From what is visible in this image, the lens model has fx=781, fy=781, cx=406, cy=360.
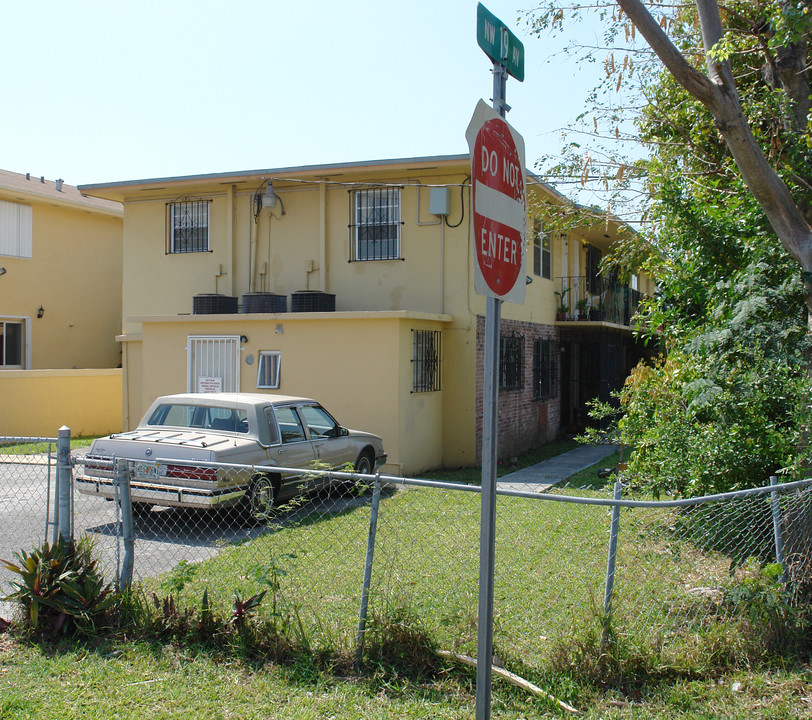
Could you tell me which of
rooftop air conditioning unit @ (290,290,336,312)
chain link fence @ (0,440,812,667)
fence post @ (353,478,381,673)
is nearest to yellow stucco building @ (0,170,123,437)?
rooftop air conditioning unit @ (290,290,336,312)

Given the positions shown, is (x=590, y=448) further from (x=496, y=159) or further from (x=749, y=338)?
(x=496, y=159)

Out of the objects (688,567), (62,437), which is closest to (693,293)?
(688,567)

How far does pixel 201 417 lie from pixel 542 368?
9.80 metres

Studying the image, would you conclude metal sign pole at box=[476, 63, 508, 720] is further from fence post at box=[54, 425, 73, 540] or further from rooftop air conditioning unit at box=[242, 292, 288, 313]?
rooftop air conditioning unit at box=[242, 292, 288, 313]

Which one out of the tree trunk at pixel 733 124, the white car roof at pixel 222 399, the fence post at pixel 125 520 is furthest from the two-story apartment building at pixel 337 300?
the fence post at pixel 125 520

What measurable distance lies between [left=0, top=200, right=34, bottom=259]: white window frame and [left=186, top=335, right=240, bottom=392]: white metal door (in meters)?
8.42

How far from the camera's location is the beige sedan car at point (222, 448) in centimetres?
780

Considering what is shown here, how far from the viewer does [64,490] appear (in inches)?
201

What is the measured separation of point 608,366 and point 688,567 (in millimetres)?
14552

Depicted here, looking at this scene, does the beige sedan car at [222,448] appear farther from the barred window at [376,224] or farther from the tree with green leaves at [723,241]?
the barred window at [376,224]

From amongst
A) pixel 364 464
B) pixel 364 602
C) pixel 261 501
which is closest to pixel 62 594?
pixel 261 501

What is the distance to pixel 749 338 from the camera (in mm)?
6328

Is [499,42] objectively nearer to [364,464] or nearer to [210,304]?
[364,464]

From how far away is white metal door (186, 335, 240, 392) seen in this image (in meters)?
13.6
